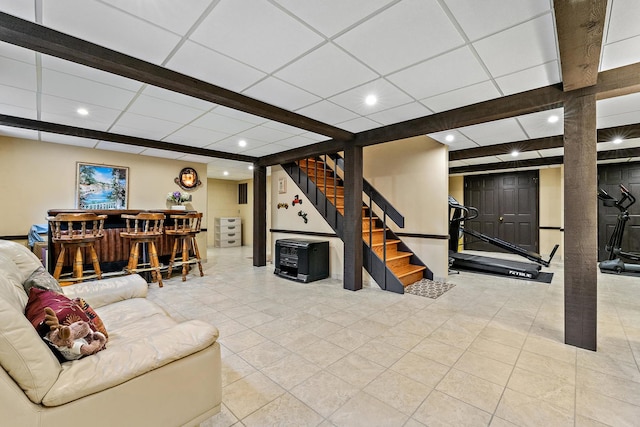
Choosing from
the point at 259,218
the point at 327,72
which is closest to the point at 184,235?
the point at 259,218

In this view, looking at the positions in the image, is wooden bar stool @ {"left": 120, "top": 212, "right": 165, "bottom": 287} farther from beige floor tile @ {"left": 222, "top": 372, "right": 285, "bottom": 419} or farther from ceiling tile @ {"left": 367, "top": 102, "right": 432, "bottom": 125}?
ceiling tile @ {"left": 367, "top": 102, "right": 432, "bottom": 125}

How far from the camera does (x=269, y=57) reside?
7.84ft

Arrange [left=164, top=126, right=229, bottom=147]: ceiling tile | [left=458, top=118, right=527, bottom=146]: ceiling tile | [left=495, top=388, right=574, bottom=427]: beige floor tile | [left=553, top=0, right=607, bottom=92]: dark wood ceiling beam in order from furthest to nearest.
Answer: [left=164, top=126, right=229, bottom=147]: ceiling tile, [left=458, top=118, right=527, bottom=146]: ceiling tile, [left=495, top=388, right=574, bottom=427]: beige floor tile, [left=553, top=0, right=607, bottom=92]: dark wood ceiling beam

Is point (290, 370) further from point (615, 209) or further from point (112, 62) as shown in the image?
point (615, 209)

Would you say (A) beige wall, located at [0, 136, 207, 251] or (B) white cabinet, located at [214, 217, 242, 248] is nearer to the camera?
(A) beige wall, located at [0, 136, 207, 251]

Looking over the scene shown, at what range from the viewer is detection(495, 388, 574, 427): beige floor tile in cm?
172

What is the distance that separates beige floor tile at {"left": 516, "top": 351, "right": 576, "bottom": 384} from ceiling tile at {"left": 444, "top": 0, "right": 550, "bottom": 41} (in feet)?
8.51

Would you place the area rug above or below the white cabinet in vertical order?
below

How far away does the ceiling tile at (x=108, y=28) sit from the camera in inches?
72.3

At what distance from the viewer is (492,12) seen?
1860 mm

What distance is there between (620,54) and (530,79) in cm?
59

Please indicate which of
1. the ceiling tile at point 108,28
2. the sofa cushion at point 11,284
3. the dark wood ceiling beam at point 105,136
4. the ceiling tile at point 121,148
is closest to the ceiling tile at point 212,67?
the ceiling tile at point 108,28

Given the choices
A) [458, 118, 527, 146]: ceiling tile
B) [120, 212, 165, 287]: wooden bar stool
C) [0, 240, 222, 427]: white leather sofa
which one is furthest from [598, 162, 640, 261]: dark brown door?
[120, 212, 165, 287]: wooden bar stool

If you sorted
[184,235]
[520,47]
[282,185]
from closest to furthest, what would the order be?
[520,47] → [184,235] → [282,185]
